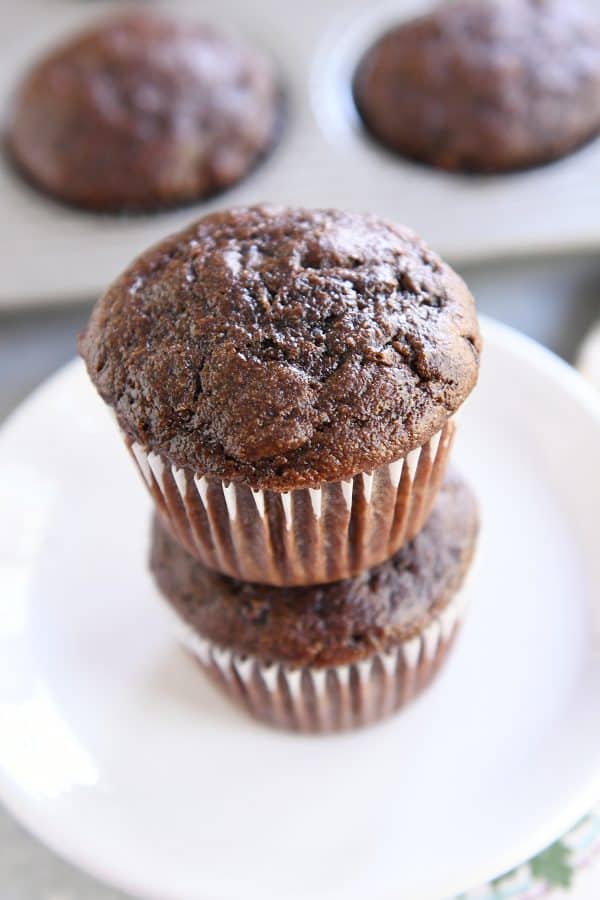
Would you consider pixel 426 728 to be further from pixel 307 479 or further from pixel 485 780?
pixel 307 479

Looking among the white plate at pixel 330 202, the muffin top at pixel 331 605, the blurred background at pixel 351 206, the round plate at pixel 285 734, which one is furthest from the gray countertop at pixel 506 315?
the muffin top at pixel 331 605

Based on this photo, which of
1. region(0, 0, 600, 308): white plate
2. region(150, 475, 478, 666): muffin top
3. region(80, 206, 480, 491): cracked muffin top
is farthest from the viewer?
region(0, 0, 600, 308): white plate

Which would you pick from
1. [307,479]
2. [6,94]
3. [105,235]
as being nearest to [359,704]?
[307,479]

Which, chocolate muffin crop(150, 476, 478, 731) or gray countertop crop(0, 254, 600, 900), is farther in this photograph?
gray countertop crop(0, 254, 600, 900)

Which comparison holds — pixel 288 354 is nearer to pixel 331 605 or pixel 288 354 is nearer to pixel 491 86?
pixel 331 605

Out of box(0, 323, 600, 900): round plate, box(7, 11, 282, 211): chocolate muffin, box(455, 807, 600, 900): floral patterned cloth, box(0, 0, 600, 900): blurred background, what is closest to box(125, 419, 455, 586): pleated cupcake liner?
box(0, 323, 600, 900): round plate

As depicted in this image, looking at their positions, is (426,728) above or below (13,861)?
below

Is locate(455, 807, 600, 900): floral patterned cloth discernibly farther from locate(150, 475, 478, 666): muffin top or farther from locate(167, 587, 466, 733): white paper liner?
locate(150, 475, 478, 666): muffin top
